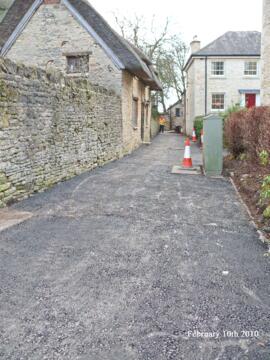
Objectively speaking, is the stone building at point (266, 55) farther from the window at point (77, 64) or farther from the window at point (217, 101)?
the window at point (217, 101)

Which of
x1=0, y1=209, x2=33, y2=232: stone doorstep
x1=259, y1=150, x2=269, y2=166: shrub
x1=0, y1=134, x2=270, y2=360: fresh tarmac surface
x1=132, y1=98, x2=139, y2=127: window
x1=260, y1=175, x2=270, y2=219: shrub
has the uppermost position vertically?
x1=132, y1=98, x2=139, y2=127: window

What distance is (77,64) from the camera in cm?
1714

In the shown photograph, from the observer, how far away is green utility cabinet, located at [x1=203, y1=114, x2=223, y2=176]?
10.3 m

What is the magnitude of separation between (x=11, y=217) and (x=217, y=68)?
29.3 meters

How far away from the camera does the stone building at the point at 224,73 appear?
1226 inches

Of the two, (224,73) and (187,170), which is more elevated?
(224,73)

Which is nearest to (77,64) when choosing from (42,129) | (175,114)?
(42,129)

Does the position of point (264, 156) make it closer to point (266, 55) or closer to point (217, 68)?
point (266, 55)

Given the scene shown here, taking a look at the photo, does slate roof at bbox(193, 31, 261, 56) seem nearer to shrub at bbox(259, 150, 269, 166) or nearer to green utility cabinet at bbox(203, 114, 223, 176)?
green utility cabinet at bbox(203, 114, 223, 176)

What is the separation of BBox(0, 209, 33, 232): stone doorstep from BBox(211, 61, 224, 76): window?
1126 inches

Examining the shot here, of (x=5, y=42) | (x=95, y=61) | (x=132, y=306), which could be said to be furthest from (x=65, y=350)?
(x=5, y=42)

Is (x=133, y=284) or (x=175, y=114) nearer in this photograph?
(x=133, y=284)

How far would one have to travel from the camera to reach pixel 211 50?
1224 inches

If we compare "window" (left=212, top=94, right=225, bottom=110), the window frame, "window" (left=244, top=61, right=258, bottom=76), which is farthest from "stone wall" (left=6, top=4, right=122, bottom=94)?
"window" (left=244, top=61, right=258, bottom=76)
